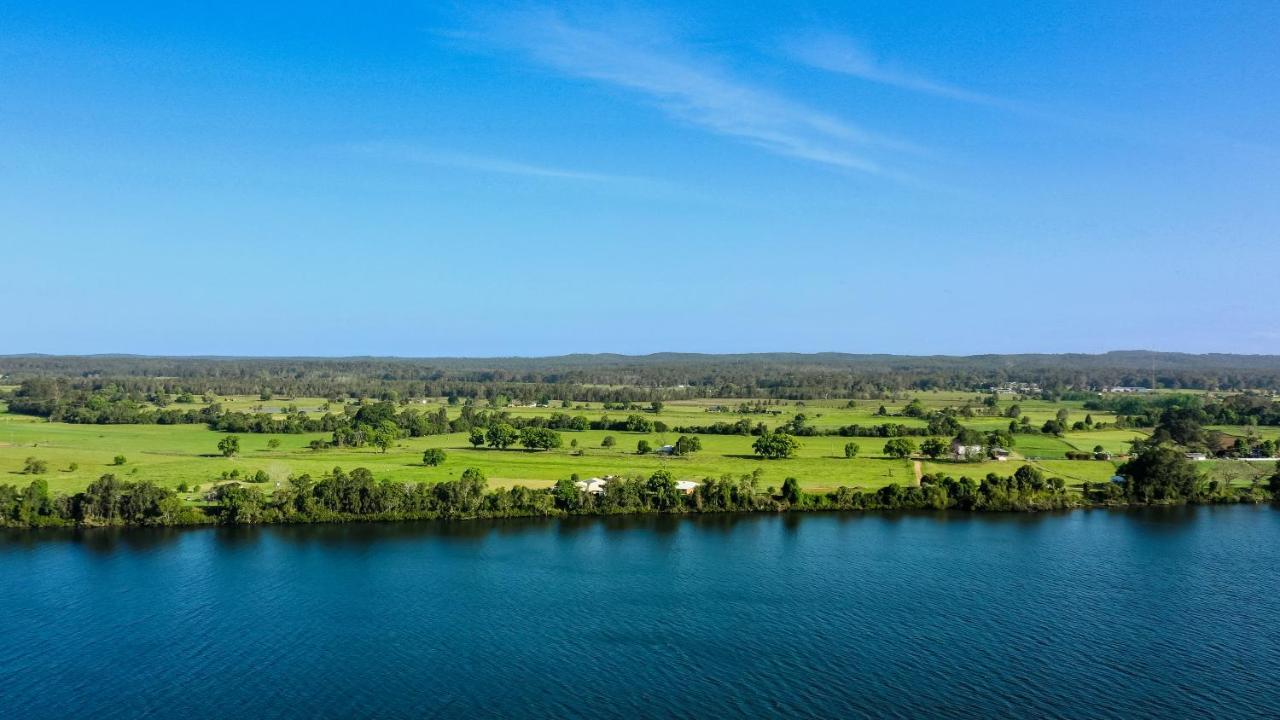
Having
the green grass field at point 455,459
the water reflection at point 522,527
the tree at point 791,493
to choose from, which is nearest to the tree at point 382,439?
the green grass field at point 455,459

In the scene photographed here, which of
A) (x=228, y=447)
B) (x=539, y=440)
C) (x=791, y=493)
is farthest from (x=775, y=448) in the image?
(x=228, y=447)

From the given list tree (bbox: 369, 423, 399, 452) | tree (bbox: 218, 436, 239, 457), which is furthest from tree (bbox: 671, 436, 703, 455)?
tree (bbox: 218, 436, 239, 457)

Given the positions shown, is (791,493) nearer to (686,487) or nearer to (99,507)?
(686,487)

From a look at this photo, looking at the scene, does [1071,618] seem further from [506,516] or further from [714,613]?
[506,516]

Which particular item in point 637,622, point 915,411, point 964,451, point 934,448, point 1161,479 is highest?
point 915,411

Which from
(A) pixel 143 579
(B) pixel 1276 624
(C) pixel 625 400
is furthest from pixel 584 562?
(C) pixel 625 400
